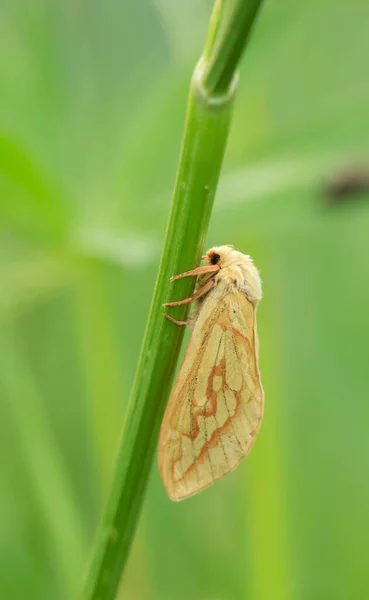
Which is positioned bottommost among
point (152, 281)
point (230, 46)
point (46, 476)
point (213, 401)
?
point (46, 476)

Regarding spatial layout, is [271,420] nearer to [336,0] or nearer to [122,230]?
[122,230]

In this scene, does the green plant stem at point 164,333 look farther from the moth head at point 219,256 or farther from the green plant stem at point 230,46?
the moth head at point 219,256

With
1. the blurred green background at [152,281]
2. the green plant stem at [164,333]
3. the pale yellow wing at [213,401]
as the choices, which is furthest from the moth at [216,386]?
the green plant stem at [164,333]

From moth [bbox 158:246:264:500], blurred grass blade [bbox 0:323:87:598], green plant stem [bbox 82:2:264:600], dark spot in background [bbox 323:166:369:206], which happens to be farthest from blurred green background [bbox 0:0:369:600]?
green plant stem [bbox 82:2:264:600]

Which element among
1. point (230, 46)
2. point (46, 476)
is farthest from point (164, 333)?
point (46, 476)

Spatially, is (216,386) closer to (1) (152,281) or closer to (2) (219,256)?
(2) (219,256)

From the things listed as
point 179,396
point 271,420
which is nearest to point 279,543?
point 271,420
